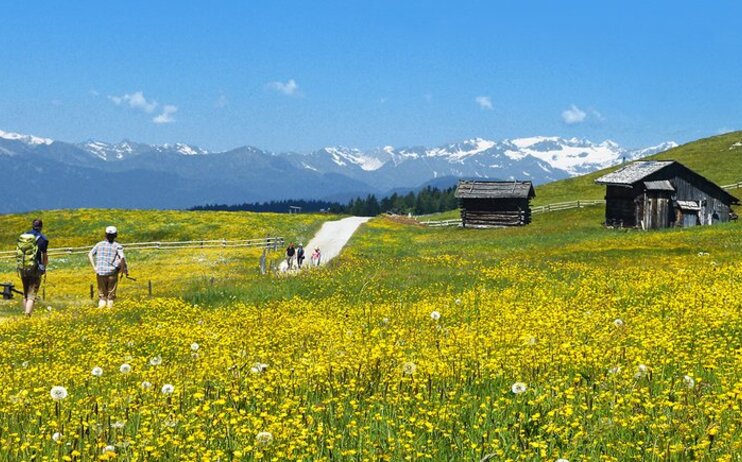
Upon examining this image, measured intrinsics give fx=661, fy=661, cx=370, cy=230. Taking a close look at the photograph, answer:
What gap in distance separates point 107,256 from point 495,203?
212ft

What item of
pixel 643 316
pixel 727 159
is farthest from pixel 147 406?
pixel 727 159

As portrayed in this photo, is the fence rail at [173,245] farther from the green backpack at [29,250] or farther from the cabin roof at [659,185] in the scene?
the green backpack at [29,250]

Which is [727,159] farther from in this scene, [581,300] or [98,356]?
[98,356]

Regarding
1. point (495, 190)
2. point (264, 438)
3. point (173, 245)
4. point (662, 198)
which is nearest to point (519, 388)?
point (264, 438)

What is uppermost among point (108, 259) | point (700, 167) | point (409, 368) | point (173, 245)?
point (700, 167)

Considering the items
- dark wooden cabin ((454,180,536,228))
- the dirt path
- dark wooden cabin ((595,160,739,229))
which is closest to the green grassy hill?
dark wooden cabin ((454,180,536,228))

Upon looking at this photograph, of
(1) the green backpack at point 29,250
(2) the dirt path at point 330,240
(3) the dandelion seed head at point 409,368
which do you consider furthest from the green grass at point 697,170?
(3) the dandelion seed head at point 409,368

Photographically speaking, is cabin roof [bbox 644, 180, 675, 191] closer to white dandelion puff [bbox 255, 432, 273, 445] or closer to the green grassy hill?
the green grassy hill

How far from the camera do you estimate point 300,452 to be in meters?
5.36

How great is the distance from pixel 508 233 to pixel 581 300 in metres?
52.4

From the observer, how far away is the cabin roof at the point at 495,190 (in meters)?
77.3

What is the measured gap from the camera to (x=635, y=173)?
6269 centimetres

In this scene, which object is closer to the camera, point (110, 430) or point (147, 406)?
point (110, 430)

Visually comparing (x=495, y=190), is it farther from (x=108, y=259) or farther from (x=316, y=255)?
(x=108, y=259)
